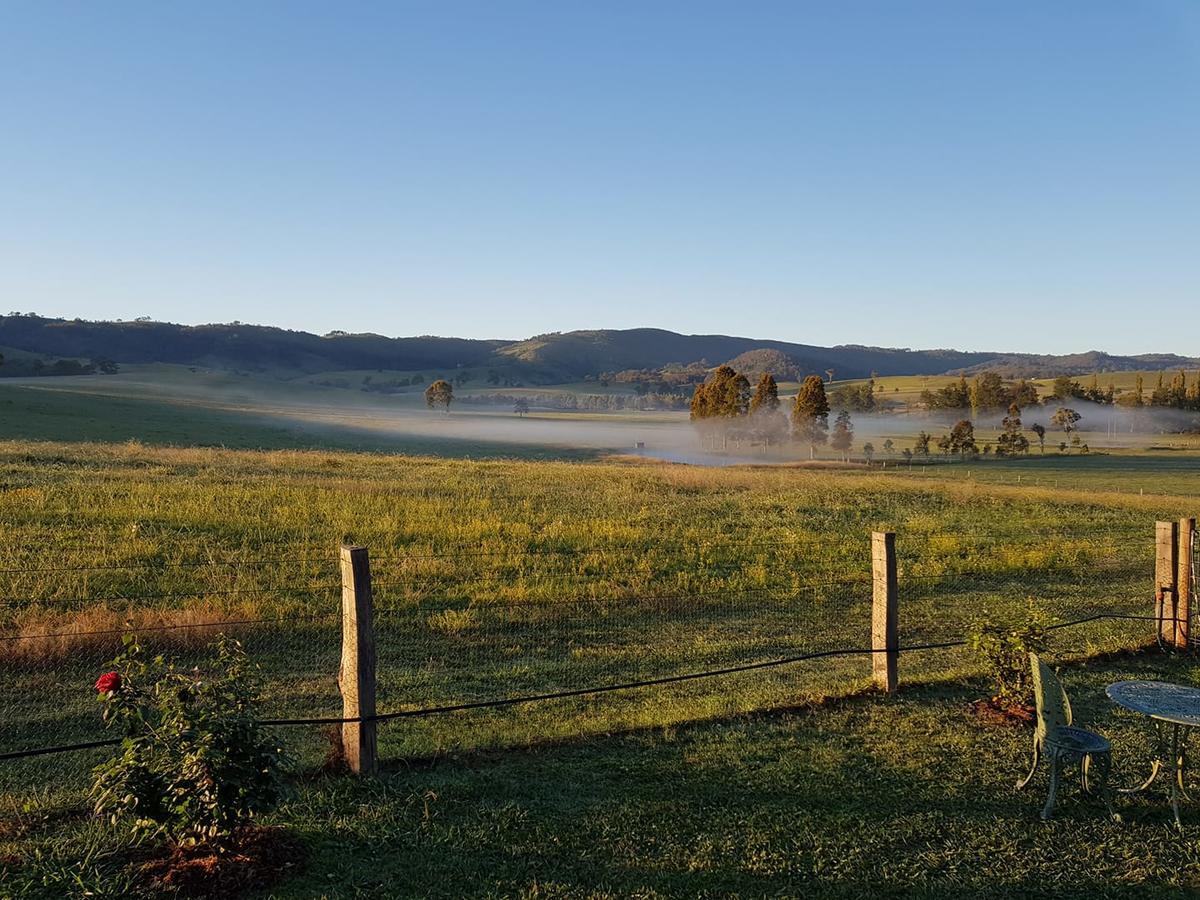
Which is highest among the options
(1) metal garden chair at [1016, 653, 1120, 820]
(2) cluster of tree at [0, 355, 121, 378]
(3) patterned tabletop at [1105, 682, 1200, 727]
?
(2) cluster of tree at [0, 355, 121, 378]

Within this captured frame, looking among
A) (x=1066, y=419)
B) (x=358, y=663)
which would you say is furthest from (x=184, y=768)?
(x=1066, y=419)

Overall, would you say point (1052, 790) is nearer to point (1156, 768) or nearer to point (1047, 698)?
point (1047, 698)

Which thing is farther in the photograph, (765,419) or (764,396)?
(765,419)

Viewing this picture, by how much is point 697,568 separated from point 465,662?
6.37m

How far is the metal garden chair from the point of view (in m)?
6.03

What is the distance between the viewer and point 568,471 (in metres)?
34.8

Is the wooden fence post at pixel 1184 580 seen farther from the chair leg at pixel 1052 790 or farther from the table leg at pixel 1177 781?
the chair leg at pixel 1052 790

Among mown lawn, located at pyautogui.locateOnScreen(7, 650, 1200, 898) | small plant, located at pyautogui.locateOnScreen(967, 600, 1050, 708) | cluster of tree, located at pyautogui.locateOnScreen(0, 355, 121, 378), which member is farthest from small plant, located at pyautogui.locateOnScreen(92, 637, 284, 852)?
cluster of tree, located at pyautogui.locateOnScreen(0, 355, 121, 378)

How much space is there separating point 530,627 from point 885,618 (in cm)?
490

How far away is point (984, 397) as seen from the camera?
140 m

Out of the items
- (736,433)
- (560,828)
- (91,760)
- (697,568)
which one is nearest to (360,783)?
(560,828)

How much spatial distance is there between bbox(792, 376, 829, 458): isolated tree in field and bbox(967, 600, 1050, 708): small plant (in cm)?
8562

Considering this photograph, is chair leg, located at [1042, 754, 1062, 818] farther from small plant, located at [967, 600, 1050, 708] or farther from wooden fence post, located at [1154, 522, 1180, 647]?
wooden fence post, located at [1154, 522, 1180, 647]

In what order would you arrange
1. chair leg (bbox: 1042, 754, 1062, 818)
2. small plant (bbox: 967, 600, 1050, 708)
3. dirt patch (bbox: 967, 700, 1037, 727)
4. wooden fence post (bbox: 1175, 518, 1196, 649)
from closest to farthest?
chair leg (bbox: 1042, 754, 1062, 818)
dirt patch (bbox: 967, 700, 1037, 727)
small plant (bbox: 967, 600, 1050, 708)
wooden fence post (bbox: 1175, 518, 1196, 649)
